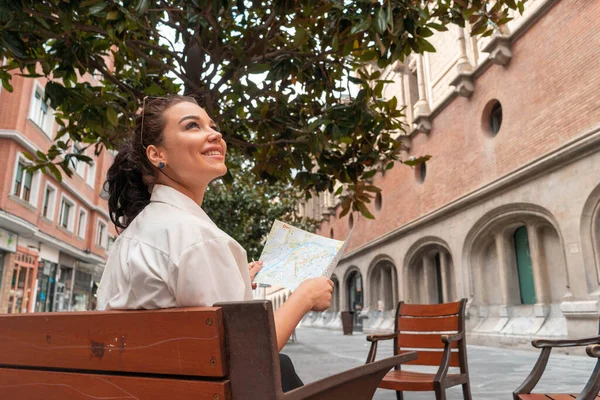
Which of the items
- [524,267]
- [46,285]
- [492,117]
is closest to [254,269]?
[524,267]

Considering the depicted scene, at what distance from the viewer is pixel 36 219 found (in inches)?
741

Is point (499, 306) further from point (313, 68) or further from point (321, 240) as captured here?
point (321, 240)

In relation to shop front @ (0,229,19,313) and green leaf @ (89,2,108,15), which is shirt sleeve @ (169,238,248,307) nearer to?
green leaf @ (89,2,108,15)

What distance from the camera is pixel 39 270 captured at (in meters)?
20.0

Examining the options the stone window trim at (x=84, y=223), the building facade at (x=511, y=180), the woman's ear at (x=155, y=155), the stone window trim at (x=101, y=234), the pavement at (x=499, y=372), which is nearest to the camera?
the woman's ear at (x=155, y=155)

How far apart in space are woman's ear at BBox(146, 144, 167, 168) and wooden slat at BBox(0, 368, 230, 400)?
0.94 meters

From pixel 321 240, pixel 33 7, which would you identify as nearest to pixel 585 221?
pixel 321 240

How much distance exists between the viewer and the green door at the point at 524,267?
12.7 meters

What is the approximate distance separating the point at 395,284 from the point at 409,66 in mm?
10261

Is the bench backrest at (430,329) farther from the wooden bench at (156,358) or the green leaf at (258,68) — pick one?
the wooden bench at (156,358)

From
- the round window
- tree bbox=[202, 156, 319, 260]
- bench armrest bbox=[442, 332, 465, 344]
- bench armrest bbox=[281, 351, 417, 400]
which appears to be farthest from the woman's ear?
the round window

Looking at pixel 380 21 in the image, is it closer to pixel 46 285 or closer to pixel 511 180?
pixel 511 180

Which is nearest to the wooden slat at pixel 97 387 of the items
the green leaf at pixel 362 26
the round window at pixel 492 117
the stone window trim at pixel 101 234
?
the green leaf at pixel 362 26

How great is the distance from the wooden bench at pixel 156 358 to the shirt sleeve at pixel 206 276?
0.21 m
